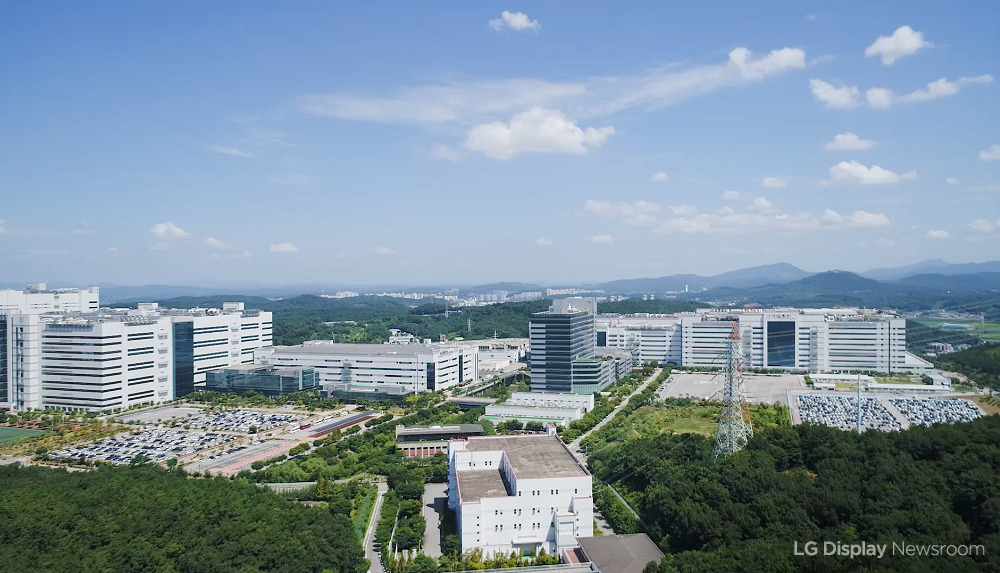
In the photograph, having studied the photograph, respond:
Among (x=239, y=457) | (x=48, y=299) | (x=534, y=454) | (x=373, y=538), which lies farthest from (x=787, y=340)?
(x=48, y=299)

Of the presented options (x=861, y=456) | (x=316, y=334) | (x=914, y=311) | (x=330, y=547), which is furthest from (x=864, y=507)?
(x=316, y=334)

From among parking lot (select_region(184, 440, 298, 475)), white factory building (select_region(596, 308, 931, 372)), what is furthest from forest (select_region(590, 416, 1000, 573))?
white factory building (select_region(596, 308, 931, 372))

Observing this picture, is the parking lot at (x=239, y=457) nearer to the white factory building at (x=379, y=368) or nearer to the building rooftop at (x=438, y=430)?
the building rooftop at (x=438, y=430)

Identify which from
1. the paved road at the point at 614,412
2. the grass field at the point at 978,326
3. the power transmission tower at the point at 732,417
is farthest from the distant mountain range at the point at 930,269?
the power transmission tower at the point at 732,417

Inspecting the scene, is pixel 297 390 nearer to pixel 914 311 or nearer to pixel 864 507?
pixel 864 507

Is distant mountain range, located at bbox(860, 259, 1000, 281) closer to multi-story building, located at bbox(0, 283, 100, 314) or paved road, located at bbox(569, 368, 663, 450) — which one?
paved road, located at bbox(569, 368, 663, 450)

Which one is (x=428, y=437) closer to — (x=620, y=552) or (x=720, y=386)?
(x=620, y=552)
